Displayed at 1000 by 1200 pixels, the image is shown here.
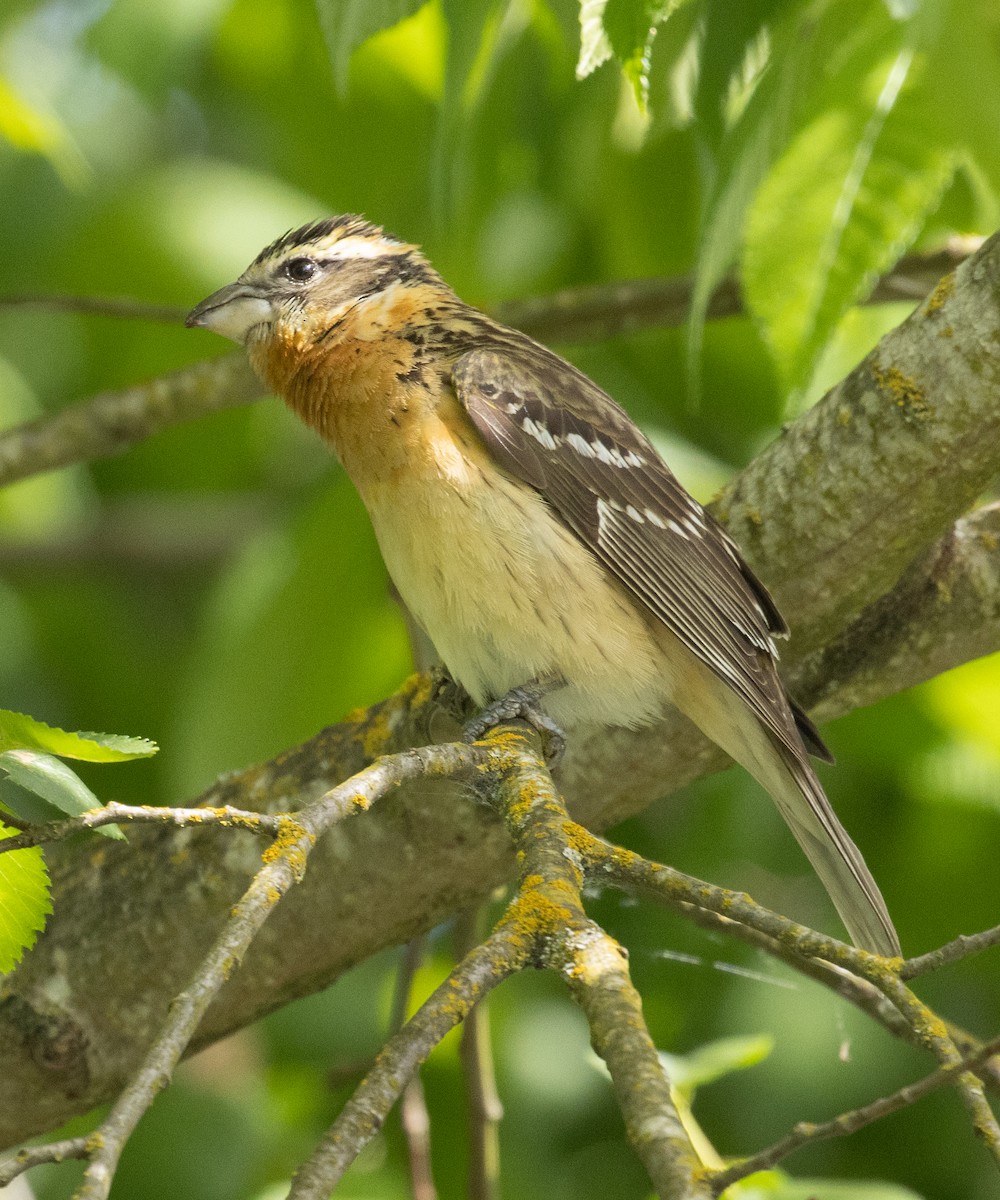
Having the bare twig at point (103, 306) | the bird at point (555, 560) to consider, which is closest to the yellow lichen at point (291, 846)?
the bird at point (555, 560)

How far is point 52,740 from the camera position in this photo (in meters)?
2.10

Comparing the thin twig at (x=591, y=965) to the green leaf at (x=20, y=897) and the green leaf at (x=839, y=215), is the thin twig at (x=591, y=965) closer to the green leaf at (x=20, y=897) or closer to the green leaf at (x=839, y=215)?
the green leaf at (x=20, y=897)

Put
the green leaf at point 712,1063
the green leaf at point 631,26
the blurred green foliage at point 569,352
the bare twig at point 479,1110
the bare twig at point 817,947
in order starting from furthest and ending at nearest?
the bare twig at point 479,1110 < the blurred green foliage at point 569,352 < the green leaf at point 712,1063 < the green leaf at point 631,26 < the bare twig at point 817,947

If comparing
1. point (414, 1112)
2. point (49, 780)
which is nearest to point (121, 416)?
point (414, 1112)

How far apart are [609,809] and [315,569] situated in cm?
143

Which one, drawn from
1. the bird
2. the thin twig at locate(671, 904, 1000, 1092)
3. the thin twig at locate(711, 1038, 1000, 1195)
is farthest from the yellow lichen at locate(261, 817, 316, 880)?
the bird

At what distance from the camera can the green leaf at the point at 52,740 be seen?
82.2 inches

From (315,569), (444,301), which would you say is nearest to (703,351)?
(444,301)

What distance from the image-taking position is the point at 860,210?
3365 millimetres

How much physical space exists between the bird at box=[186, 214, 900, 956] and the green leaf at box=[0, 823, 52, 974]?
5.54 ft

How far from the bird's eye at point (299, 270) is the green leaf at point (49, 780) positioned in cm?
275

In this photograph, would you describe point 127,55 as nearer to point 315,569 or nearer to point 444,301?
point 444,301

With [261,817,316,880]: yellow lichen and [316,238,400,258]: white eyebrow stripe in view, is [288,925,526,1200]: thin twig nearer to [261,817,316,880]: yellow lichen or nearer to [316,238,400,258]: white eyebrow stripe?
[261,817,316,880]: yellow lichen

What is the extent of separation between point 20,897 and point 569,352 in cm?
387
